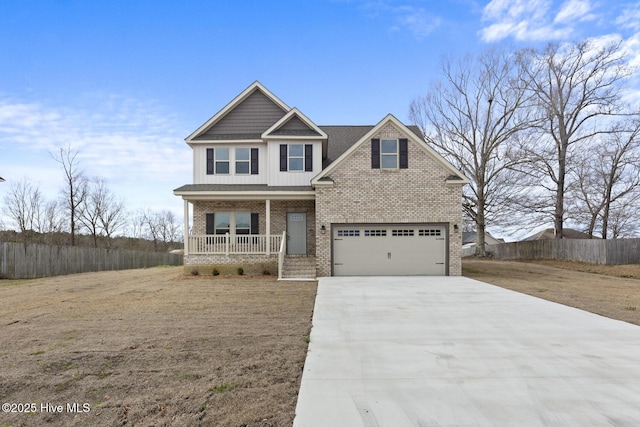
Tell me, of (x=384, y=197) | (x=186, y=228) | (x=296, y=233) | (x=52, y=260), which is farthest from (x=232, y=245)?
(x=52, y=260)

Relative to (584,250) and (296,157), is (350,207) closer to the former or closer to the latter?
(296,157)

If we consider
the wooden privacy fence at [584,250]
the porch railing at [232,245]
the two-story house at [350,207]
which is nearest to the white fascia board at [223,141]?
the two-story house at [350,207]

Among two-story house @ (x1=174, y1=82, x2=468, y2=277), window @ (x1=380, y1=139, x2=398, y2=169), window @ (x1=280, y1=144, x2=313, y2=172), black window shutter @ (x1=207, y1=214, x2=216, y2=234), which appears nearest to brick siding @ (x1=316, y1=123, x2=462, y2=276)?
two-story house @ (x1=174, y1=82, x2=468, y2=277)

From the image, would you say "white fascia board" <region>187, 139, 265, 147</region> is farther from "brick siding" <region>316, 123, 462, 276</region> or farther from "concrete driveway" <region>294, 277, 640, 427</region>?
"concrete driveway" <region>294, 277, 640, 427</region>

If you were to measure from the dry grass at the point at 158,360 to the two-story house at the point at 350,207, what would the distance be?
20.5 ft

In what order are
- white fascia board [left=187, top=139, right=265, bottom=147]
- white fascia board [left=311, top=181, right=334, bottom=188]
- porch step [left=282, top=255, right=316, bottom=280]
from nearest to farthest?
porch step [left=282, top=255, right=316, bottom=280], white fascia board [left=311, top=181, right=334, bottom=188], white fascia board [left=187, top=139, right=265, bottom=147]

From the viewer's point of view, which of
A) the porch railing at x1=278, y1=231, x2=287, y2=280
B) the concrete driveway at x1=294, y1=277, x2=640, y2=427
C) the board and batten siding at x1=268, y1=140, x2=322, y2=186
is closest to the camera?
the concrete driveway at x1=294, y1=277, x2=640, y2=427

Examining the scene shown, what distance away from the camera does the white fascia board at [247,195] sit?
16.6 m

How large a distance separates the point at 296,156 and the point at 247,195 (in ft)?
9.62

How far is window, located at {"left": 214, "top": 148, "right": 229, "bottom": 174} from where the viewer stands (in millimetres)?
18547

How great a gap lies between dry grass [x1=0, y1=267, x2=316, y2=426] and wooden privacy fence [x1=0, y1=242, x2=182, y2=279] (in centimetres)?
1009

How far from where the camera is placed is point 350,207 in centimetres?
1644

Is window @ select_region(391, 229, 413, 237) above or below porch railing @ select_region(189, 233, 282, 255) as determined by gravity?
above

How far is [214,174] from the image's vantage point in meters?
18.5
